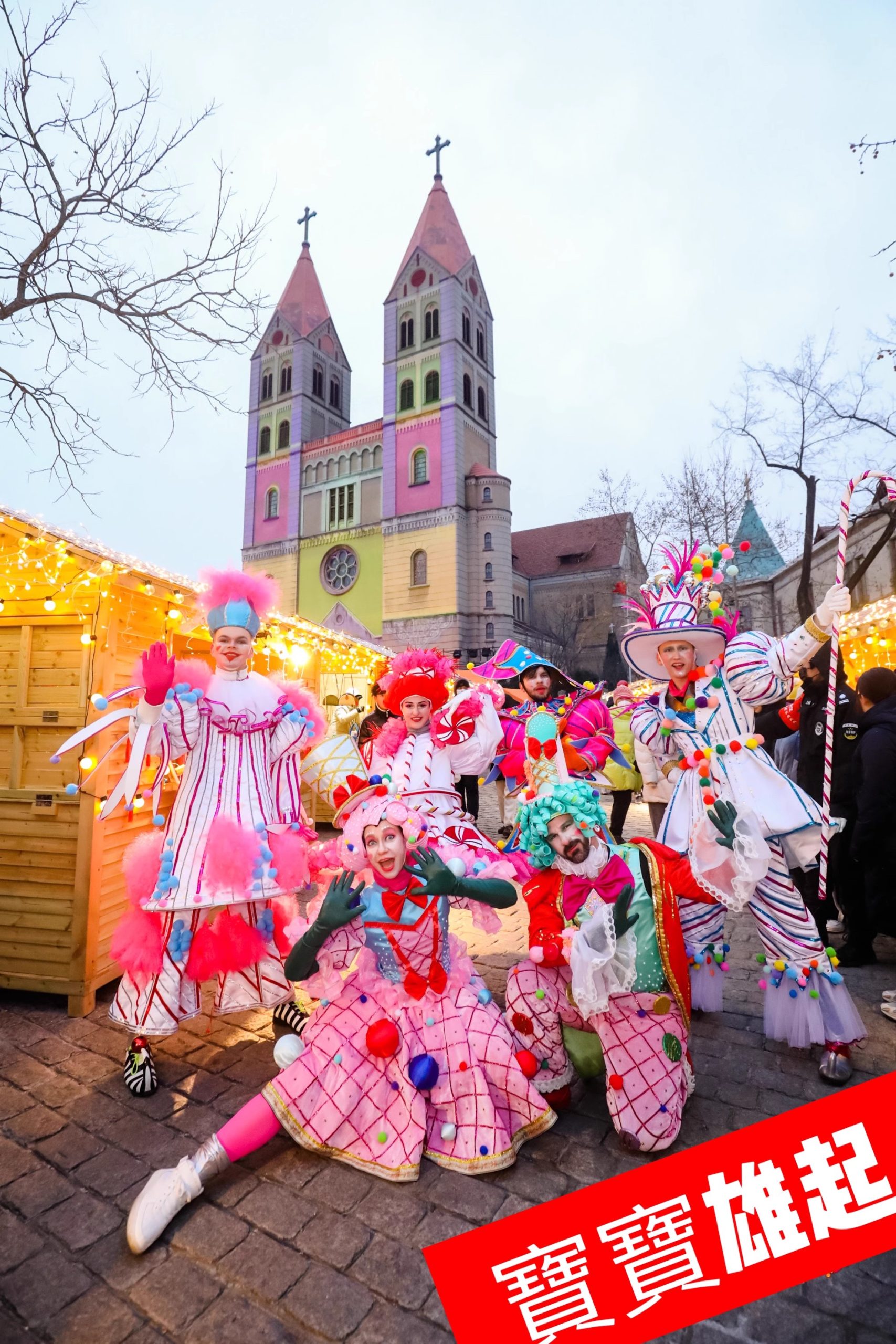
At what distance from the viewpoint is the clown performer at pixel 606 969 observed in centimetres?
240

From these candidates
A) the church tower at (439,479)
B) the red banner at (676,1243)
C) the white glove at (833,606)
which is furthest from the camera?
the church tower at (439,479)

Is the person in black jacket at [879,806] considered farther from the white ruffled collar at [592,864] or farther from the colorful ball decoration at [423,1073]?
the colorful ball decoration at [423,1073]

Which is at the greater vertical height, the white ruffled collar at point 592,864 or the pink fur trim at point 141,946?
the white ruffled collar at point 592,864

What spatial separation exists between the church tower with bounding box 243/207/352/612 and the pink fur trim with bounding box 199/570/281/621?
3118 centimetres

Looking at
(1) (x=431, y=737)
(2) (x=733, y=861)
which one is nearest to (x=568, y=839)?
(2) (x=733, y=861)

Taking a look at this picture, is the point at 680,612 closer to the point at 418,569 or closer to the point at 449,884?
the point at 449,884

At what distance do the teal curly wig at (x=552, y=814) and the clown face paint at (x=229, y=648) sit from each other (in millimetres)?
1733

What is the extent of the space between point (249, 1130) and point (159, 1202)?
324 mm

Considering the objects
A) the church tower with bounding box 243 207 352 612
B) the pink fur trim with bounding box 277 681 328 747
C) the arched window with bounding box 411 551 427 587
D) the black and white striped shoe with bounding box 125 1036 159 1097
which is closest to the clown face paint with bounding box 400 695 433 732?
the pink fur trim with bounding box 277 681 328 747

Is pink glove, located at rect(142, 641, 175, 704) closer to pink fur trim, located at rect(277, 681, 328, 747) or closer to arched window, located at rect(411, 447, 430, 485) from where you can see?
pink fur trim, located at rect(277, 681, 328, 747)

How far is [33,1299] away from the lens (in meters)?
1.84

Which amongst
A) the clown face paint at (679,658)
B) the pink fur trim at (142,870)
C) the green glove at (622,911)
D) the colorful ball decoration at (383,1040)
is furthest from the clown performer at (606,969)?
the pink fur trim at (142,870)

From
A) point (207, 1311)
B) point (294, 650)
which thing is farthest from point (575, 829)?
point (294, 650)

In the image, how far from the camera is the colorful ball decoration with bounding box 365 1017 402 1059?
8.02 feet
